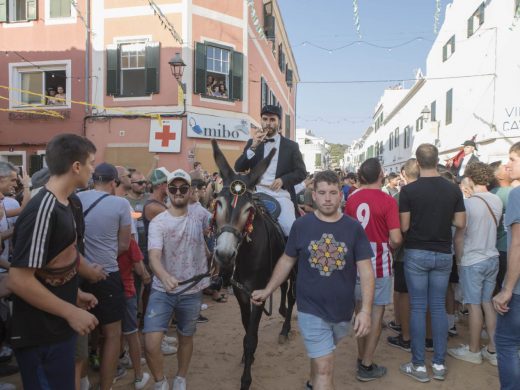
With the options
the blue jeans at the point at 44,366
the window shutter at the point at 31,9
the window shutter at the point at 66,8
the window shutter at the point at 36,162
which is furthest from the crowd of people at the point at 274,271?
the window shutter at the point at 31,9

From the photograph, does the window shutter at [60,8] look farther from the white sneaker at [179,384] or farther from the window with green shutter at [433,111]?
the window with green shutter at [433,111]

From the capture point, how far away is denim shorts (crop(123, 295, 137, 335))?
3.70 meters

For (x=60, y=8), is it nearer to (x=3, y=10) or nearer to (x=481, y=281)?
(x=3, y=10)

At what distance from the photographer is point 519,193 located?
111 inches

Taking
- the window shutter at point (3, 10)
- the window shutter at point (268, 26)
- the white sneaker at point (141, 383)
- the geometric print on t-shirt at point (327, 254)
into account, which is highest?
the window shutter at point (268, 26)

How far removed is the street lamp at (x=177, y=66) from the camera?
12.5 meters

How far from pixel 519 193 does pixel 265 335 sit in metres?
3.68

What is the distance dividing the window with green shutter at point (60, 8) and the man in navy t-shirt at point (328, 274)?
50.0 ft

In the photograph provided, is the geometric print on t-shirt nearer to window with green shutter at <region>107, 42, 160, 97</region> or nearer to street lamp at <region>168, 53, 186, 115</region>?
street lamp at <region>168, 53, 186, 115</region>

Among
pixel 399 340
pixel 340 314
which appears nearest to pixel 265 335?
pixel 399 340

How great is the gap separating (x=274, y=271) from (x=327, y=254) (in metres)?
0.49

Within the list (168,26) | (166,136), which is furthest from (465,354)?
(168,26)

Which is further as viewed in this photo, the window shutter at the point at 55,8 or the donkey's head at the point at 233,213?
the window shutter at the point at 55,8

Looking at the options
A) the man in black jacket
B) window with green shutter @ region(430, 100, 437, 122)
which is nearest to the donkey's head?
the man in black jacket
